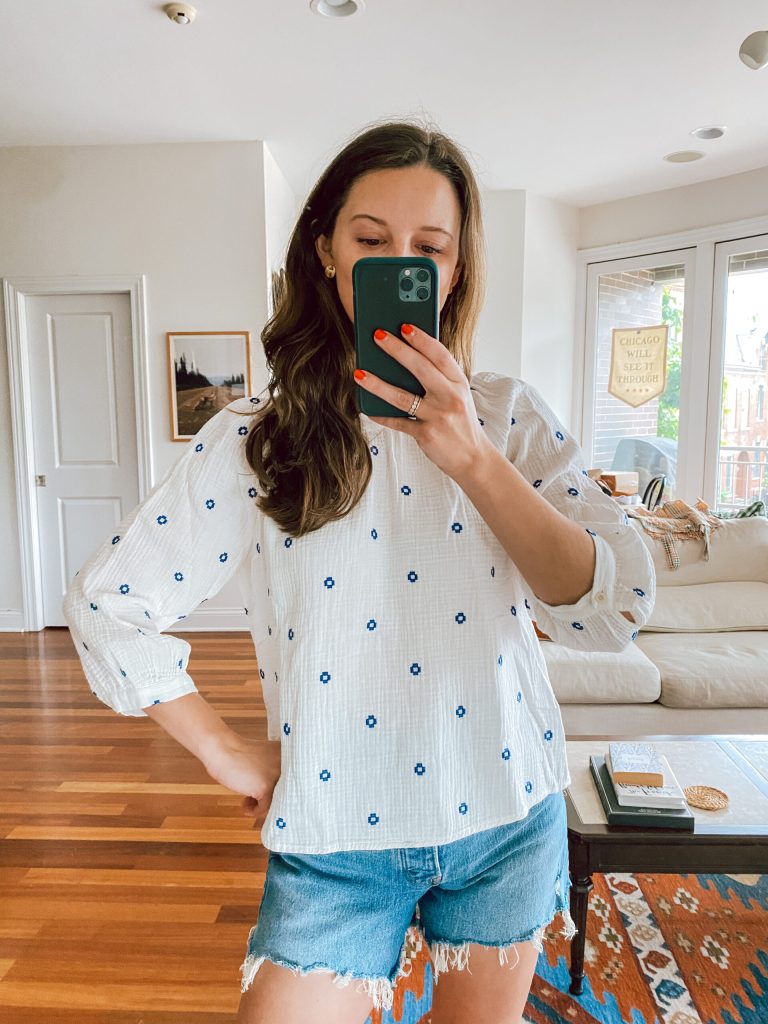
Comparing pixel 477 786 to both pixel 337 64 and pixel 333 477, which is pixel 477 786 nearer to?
pixel 333 477

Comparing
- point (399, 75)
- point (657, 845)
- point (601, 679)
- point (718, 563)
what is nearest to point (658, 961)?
point (657, 845)

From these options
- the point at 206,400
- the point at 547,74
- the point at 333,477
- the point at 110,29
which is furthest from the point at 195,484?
the point at 206,400

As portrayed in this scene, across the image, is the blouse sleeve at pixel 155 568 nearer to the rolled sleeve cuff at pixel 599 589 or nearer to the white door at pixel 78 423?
the rolled sleeve cuff at pixel 599 589

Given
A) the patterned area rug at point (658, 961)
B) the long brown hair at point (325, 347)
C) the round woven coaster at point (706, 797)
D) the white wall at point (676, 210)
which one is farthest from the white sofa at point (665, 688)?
the white wall at point (676, 210)

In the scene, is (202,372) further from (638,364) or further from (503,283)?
(638,364)

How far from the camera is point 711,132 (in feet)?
13.2

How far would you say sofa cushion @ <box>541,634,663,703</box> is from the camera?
2488 mm

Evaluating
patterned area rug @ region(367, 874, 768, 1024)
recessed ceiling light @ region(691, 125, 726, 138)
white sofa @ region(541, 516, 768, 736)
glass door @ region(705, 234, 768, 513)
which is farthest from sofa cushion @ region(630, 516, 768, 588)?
recessed ceiling light @ region(691, 125, 726, 138)

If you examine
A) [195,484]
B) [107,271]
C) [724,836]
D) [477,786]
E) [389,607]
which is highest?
[107,271]

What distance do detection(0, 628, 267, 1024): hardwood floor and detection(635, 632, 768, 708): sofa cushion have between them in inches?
58.5

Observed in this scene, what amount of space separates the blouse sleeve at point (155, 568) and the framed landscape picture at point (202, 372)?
367 centimetres

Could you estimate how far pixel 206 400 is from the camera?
4.35 m

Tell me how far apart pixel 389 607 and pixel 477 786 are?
197mm

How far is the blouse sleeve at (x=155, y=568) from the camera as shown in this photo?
713mm
